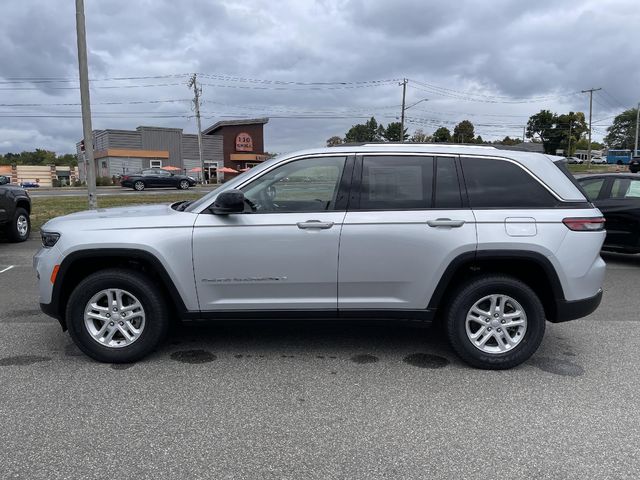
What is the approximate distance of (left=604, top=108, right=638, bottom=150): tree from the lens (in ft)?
412

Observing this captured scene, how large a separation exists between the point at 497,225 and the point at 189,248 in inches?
95.0

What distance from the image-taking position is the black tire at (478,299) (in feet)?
13.2

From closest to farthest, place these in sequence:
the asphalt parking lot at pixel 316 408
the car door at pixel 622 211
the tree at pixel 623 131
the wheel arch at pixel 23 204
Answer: the asphalt parking lot at pixel 316 408 → the car door at pixel 622 211 → the wheel arch at pixel 23 204 → the tree at pixel 623 131

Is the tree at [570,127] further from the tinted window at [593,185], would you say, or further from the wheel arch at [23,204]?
the wheel arch at [23,204]

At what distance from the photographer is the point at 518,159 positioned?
4.17m

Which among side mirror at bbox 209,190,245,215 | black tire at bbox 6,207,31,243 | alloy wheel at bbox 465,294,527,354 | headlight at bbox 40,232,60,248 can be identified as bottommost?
alloy wheel at bbox 465,294,527,354

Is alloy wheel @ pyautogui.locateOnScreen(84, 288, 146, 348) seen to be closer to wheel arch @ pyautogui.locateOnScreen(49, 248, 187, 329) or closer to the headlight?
wheel arch @ pyautogui.locateOnScreen(49, 248, 187, 329)

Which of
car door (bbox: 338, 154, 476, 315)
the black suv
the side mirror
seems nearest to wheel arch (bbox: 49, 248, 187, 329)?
the side mirror

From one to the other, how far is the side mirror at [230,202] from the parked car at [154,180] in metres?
33.3

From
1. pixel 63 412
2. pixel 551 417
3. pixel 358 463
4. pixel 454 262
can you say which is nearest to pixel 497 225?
pixel 454 262

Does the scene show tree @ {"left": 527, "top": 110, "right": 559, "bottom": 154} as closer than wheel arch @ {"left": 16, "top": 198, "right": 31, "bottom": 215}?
No

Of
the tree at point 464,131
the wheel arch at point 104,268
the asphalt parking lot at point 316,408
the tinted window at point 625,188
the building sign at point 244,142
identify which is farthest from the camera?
the tree at point 464,131

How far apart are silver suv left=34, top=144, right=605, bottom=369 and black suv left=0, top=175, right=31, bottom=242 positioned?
22.9 feet

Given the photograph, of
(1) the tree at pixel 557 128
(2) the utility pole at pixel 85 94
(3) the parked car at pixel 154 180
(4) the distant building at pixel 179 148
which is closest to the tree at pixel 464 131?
(1) the tree at pixel 557 128
